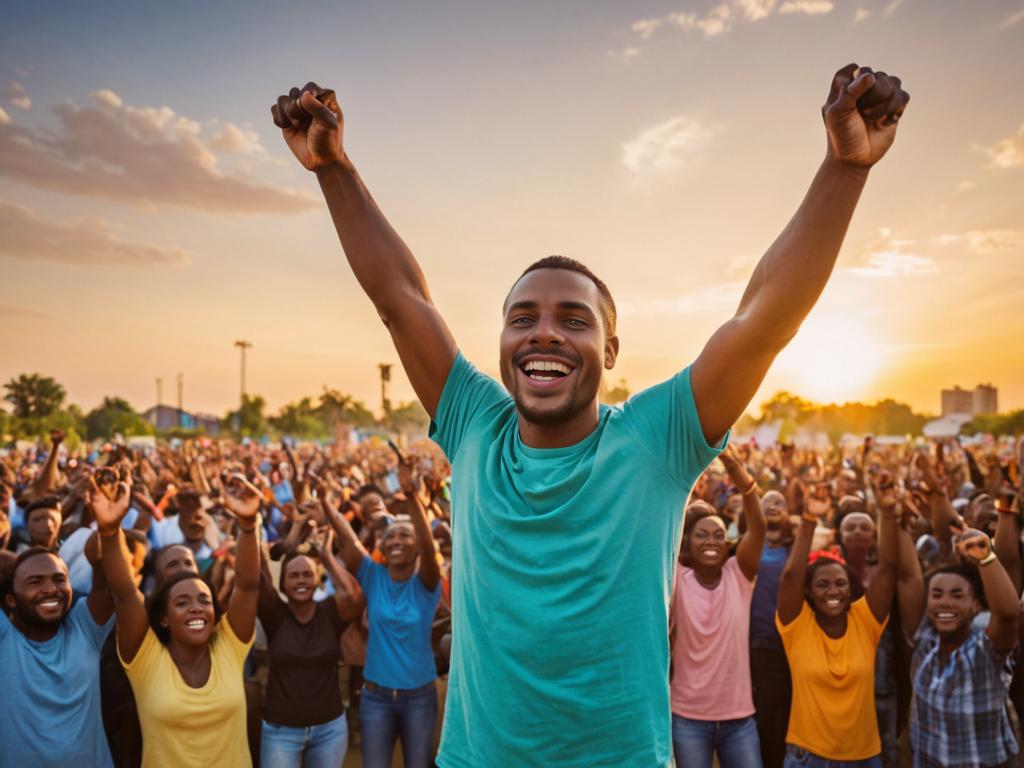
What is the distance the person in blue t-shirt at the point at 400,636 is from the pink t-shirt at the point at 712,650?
1.56m

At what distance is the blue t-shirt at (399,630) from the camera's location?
4.81 meters

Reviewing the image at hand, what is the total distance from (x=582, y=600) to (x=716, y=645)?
3.54 metres

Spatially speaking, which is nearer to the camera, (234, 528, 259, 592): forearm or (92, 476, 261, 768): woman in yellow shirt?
(92, 476, 261, 768): woman in yellow shirt

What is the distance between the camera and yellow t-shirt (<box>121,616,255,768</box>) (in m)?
3.83

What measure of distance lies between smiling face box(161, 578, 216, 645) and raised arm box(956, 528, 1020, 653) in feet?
13.2

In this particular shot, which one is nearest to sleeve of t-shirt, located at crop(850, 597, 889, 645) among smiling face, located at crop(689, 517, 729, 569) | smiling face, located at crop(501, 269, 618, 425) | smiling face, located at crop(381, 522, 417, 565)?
smiling face, located at crop(689, 517, 729, 569)

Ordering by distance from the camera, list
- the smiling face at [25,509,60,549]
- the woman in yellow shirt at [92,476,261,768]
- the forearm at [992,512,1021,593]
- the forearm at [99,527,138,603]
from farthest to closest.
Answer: the smiling face at [25,509,60,549]
the forearm at [992,512,1021,593]
the woman in yellow shirt at [92,476,261,768]
the forearm at [99,527,138,603]

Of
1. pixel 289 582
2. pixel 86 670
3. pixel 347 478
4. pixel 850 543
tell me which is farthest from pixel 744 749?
pixel 347 478

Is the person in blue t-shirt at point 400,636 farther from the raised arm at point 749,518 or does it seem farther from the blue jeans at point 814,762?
the blue jeans at point 814,762

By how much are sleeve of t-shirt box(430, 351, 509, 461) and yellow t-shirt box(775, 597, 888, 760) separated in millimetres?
3548

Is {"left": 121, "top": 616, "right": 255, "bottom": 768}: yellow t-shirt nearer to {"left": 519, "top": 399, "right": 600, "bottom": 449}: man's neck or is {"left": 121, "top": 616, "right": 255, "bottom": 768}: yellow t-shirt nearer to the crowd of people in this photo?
the crowd of people

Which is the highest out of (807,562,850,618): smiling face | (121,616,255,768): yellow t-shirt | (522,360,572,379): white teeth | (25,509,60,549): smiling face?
(522,360,572,379): white teeth

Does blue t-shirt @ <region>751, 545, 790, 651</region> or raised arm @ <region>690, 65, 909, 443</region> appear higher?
raised arm @ <region>690, 65, 909, 443</region>

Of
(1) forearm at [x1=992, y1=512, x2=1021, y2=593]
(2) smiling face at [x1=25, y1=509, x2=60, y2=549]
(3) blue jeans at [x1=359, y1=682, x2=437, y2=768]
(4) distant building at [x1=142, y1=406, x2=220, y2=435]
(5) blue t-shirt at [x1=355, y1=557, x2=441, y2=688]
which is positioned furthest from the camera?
(4) distant building at [x1=142, y1=406, x2=220, y2=435]
